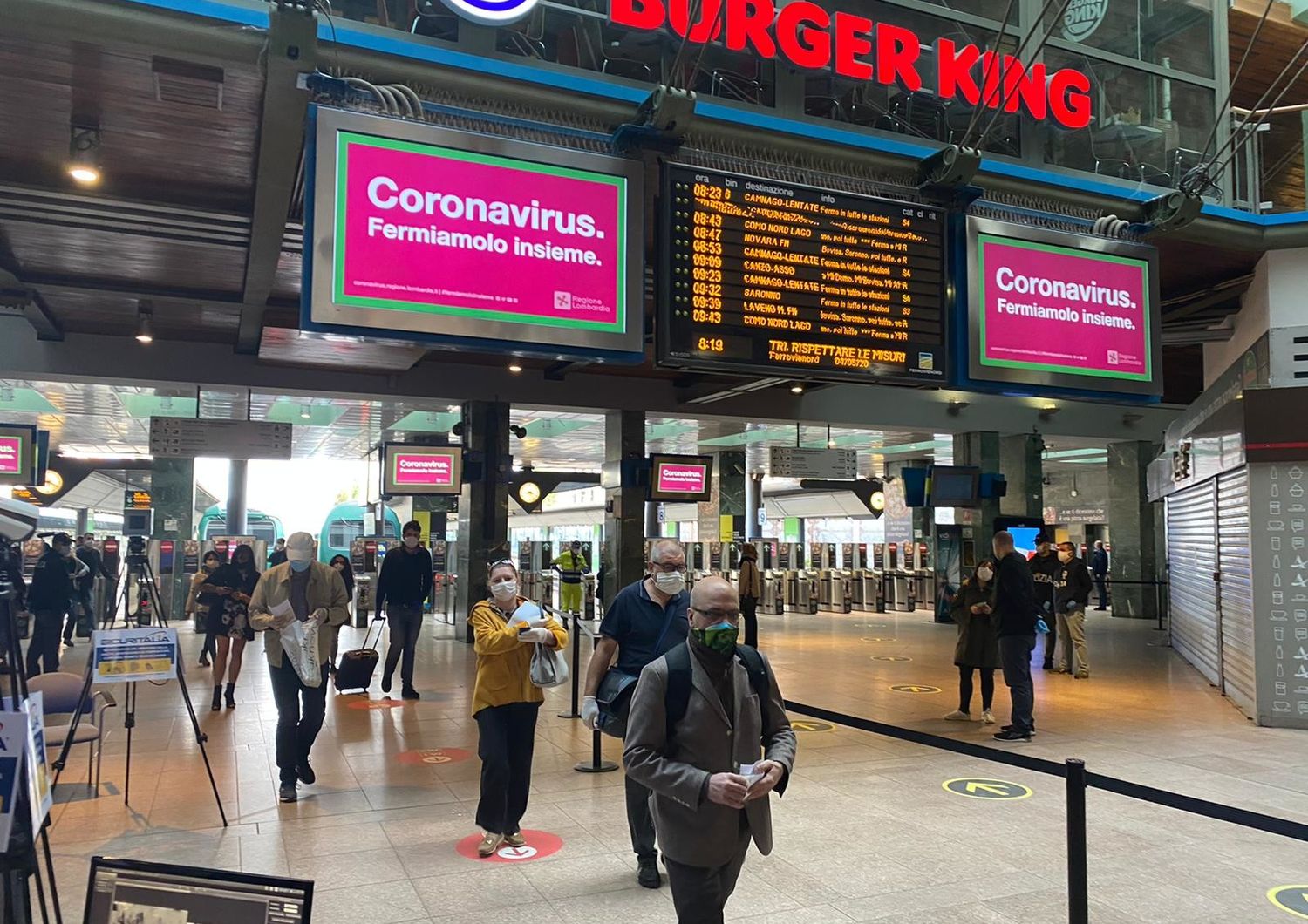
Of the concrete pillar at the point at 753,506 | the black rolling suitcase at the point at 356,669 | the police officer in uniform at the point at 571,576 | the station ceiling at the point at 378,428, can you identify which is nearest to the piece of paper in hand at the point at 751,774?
the black rolling suitcase at the point at 356,669

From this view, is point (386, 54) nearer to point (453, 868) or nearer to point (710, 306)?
point (710, 306)

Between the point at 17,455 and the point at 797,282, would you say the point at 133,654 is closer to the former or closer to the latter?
the point at 797,282

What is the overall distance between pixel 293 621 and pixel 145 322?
679 centimetres

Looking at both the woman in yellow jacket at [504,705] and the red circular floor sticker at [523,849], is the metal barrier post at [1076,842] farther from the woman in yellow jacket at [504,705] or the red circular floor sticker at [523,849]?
the red circular floor sticker at [523,849]

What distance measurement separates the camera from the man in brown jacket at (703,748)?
112 inches

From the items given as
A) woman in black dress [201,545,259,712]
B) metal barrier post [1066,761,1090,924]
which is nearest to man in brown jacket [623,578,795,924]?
metal barrier post [1066,761,1090,924]

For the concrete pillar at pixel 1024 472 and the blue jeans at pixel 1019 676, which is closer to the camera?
the blue jeans at pixel 1019 676

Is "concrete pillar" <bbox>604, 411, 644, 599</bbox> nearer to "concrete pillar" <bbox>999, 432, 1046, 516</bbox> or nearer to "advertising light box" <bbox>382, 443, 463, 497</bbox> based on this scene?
"advertising light box" <bbox>382, 443, 463, 497</bbox>

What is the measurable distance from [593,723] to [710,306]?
2.50 meters

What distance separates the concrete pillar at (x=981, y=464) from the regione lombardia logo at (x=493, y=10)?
15.4 metres

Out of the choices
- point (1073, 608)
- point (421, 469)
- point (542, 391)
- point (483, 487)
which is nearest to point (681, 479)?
point (542, 391)

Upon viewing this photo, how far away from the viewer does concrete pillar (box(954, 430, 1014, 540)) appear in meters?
18.7

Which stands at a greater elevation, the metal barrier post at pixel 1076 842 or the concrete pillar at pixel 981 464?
the concrete pillar at pixel 981 464

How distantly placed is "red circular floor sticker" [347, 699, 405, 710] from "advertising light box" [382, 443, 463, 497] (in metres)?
5.64
